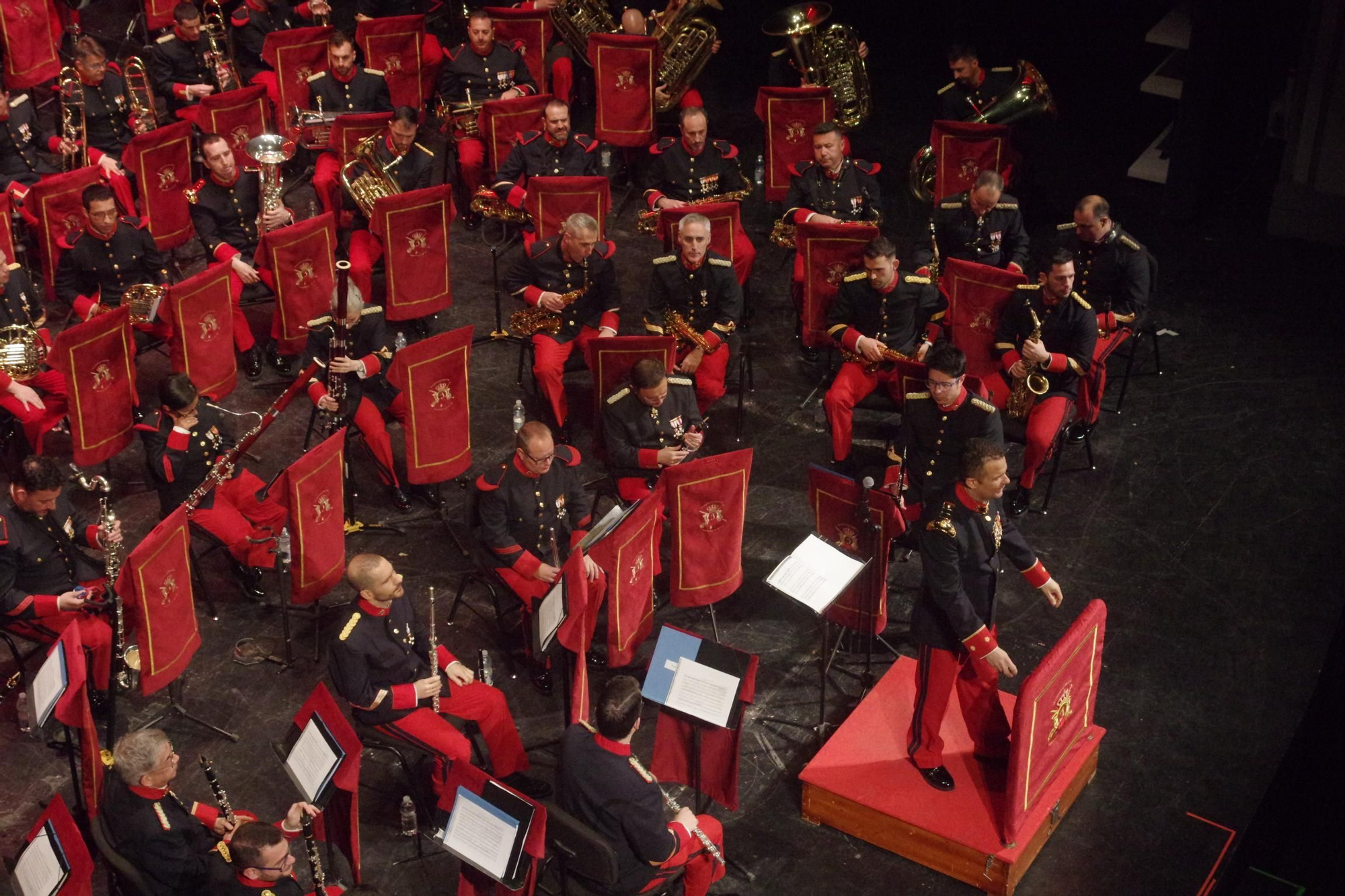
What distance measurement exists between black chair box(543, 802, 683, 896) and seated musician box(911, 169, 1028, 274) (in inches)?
177

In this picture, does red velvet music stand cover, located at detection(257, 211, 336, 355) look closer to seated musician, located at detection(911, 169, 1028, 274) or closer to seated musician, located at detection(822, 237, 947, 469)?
seated musician, located at detection(822, 237, 947, 469)

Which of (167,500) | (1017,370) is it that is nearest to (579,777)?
(167,500)

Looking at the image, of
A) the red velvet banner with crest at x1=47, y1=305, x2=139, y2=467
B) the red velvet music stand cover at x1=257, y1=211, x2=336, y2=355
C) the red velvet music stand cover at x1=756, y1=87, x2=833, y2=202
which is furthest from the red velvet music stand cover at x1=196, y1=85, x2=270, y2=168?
the red velvet music stand cover at x1=756, y1=87, x2=833, y2=202

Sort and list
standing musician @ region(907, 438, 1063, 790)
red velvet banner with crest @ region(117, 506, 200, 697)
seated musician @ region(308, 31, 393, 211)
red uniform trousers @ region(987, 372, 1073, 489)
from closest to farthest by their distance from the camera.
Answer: standing musician @ region(907, 438, 1063, 790) < red velvet banner with crest @ region(117, 506, 200, 697) < red uniform trousers @ region(987, 372, 1073, 489) < seated musician @ region(308, 31, 393, 211)

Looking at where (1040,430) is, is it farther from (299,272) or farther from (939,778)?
(299,272)

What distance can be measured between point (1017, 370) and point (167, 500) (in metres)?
4.48

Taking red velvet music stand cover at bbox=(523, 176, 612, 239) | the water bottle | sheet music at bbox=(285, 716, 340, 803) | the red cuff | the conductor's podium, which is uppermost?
red velvet music stand cover at bbox=(523, 176, 612, 239)

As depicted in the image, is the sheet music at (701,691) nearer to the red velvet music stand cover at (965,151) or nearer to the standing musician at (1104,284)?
the standing musician at (1104,284)

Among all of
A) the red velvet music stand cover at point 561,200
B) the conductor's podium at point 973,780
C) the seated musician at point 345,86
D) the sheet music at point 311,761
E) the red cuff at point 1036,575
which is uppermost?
the seated musician at point 345,86

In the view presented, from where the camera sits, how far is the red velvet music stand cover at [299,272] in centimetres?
859

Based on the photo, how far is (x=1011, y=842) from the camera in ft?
19.6

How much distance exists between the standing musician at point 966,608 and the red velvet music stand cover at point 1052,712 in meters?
0.24

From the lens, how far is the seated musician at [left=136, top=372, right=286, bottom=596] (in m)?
7.35

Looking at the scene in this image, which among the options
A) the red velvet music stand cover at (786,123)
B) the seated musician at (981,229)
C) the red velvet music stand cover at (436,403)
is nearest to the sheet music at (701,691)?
the red velvet music stand cover at (436,403)
